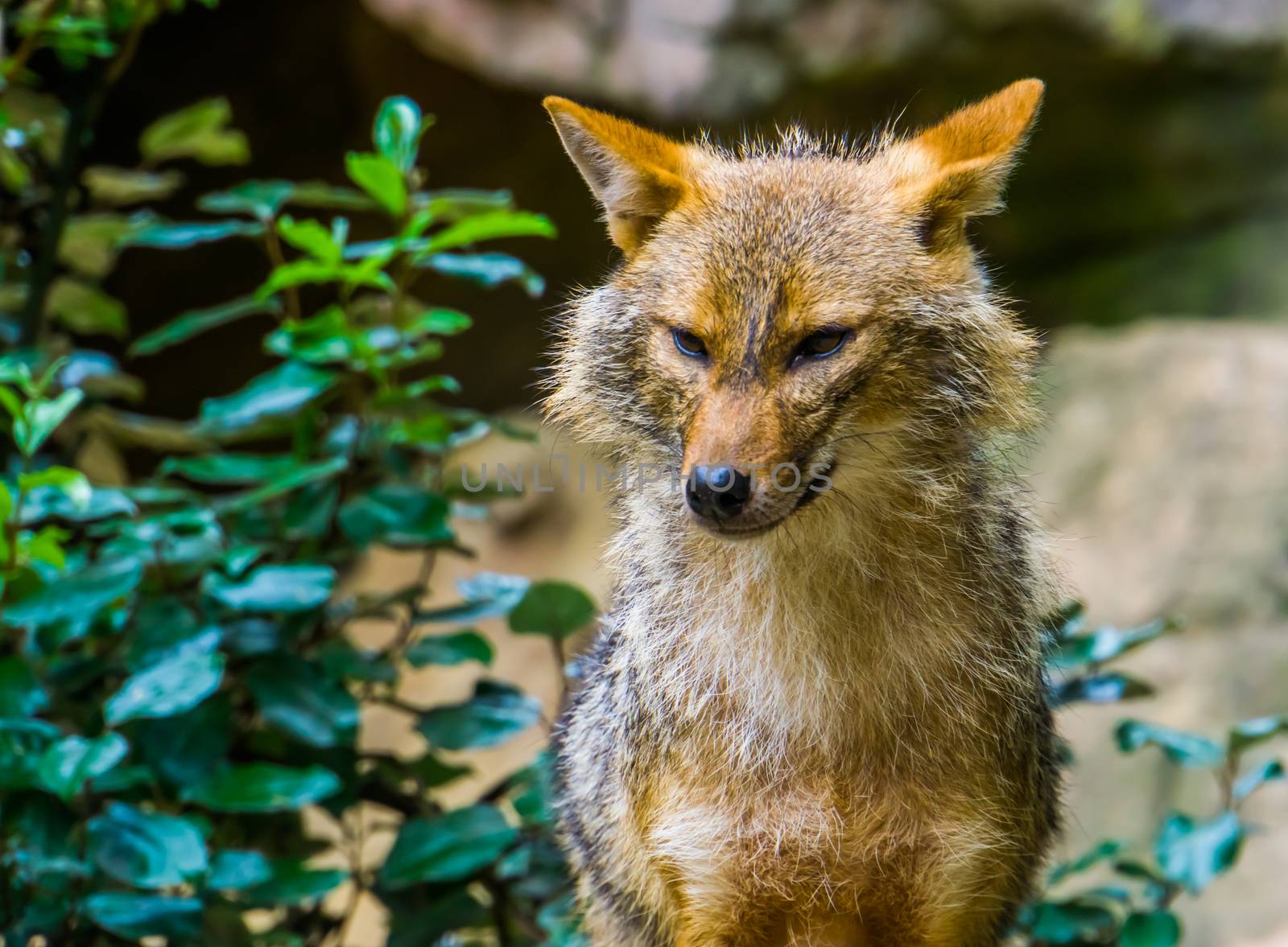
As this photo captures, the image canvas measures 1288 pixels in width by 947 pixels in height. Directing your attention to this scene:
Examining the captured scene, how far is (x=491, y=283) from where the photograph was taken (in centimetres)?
304

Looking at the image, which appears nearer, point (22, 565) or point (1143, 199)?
point (22, 565)

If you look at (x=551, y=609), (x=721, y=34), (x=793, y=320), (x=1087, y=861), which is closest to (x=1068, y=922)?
(x=1087, y=861)

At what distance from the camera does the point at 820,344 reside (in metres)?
2.11

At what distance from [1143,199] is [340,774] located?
4.91 meters

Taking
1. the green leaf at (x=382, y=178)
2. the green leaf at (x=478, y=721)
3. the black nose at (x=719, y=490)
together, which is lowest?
the green leaf at (x=478, y=721)

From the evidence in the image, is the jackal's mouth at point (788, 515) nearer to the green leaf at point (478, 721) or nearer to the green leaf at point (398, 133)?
the green leaf at point (478, 721)

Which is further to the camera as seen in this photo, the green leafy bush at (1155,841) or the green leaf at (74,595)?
the green leafy bush at (1155,841)

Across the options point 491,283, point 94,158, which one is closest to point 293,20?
point 94,158

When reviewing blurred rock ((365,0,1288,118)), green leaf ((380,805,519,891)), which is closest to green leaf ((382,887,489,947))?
green leaf ((380,805,519,891))

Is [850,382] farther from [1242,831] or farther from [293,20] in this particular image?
[293,20]

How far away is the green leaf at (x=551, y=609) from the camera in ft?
9.98

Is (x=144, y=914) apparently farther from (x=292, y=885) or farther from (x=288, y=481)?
(x=288, y=481)

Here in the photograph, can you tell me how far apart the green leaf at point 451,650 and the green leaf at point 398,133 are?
1.12m

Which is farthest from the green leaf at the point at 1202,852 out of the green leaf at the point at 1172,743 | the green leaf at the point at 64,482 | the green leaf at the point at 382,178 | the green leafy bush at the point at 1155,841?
the green leaf at the point at 64,482
